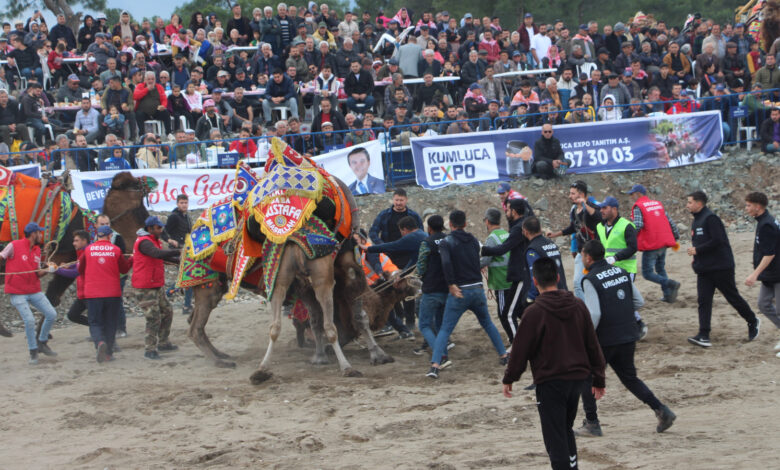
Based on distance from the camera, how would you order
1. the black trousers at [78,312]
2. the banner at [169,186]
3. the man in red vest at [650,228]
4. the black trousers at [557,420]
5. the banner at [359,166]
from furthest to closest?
the banner at [359,166] → the banner at [169,186] → the black trousers at [78,312] → the man in red vest at [650,228] → the black trousers at [557,420]

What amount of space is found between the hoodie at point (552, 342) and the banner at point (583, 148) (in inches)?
434

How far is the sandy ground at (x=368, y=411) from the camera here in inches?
281

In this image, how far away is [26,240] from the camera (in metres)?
11.4

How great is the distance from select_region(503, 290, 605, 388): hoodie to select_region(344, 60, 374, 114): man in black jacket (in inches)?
574

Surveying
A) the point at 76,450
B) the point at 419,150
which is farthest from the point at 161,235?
the point at 419,150

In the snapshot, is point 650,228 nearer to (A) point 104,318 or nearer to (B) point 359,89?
(A) point 104,318

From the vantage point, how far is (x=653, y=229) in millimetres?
11953

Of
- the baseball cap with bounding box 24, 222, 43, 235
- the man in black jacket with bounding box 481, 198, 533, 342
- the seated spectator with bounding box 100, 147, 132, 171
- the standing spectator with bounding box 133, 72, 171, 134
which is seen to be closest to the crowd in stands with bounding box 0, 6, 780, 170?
the standing spectator with bounding box 133, 72, 171, 134

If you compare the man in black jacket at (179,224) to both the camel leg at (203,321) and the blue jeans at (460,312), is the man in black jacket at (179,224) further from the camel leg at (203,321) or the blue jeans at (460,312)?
the blue jeans at (460,312)

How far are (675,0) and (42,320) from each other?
31236 mm

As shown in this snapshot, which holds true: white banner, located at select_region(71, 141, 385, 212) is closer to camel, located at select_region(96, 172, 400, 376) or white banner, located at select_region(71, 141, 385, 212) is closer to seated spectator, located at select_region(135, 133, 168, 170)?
seated spectator, located at select_region(135, 133, 168, 170)

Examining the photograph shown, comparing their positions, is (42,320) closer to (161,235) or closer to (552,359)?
Result: (161,235)

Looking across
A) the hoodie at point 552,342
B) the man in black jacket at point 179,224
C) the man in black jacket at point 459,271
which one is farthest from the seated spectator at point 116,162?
the hoodie at point 552,342

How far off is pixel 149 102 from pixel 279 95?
281 cm
